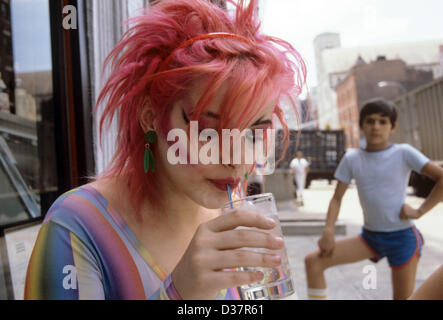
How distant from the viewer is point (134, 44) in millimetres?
616

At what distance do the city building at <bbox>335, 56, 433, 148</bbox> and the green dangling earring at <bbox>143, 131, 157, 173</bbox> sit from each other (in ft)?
73.7

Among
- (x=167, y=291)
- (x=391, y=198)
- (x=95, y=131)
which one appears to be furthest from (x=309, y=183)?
(x=167, y=291)

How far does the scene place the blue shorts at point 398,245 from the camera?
1.82 metres

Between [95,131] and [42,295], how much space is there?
802 mm

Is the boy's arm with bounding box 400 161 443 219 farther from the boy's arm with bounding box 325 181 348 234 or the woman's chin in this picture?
the woman's chin

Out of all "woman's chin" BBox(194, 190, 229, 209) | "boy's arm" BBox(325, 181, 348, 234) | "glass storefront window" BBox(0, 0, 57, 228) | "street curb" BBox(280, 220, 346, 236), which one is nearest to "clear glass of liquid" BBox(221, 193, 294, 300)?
"woman's chin" BBox(194, 190, 229, 209)

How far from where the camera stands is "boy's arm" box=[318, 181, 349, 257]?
188 centimetres

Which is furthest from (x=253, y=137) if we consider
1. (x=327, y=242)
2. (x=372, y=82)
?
(x=372, y=82)

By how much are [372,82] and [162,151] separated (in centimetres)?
2533

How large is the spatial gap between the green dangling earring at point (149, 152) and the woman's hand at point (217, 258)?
238 mm

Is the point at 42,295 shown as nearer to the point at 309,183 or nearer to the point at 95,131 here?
the point at 95,131

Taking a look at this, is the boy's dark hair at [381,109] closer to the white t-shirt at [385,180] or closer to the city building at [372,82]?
the white t-shirt at [385,180]

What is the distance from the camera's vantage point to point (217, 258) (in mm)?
434

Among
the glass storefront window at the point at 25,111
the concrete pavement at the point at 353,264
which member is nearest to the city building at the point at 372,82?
the concrete pavement at the point at 353,264
